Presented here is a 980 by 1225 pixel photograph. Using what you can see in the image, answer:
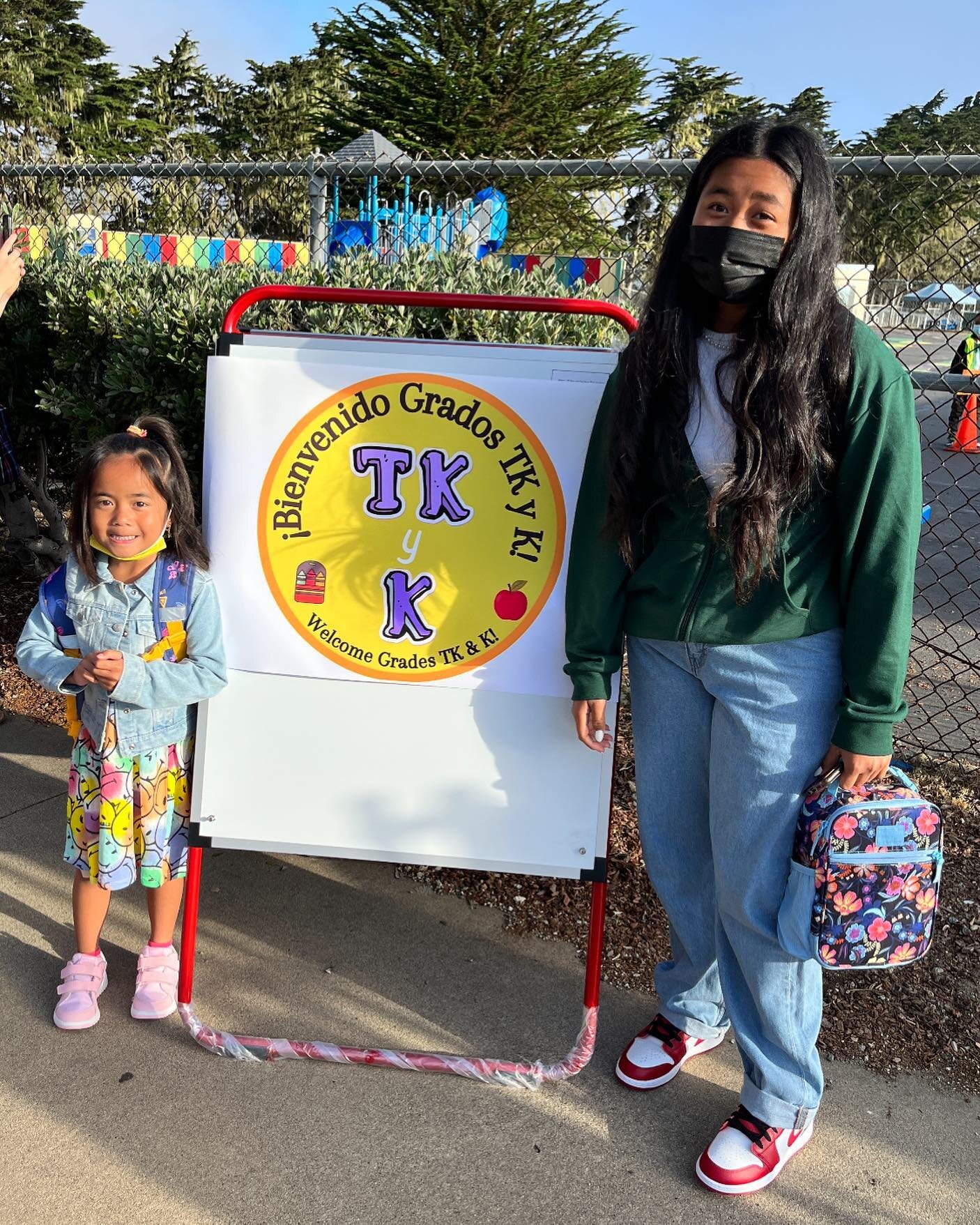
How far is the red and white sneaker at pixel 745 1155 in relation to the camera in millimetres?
2045

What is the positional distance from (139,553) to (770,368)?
4.72 feet

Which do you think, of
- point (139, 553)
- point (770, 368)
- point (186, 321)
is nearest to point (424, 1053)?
point (139, 553)

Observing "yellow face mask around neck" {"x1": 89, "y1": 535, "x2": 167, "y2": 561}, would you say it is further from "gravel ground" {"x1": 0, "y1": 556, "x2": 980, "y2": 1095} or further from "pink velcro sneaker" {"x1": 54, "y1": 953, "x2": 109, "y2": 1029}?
"gravel ground" {"x1": 0, "y1": 556, "x2": 980, "y2": 1095}

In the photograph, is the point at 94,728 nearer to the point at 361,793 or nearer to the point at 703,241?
the point at 361,793

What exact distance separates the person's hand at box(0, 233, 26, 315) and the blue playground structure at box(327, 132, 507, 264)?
1.12m

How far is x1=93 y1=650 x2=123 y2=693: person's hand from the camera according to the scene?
2240mm

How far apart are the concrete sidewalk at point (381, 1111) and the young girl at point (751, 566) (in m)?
0.18

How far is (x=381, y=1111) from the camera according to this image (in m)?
2.22

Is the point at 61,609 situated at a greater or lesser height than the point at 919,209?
lesser

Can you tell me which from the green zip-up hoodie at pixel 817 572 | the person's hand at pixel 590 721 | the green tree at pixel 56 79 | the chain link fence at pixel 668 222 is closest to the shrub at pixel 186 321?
the chain link fence at pixel 668 222

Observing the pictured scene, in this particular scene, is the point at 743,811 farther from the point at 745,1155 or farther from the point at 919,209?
the point at 919,209

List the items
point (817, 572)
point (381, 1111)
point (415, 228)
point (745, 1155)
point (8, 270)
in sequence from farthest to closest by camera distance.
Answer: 1. point (415, 228)
2. point (8, 270)
3. point (381, 1111)
4. point (745, 1155)
5. point (817, 572)

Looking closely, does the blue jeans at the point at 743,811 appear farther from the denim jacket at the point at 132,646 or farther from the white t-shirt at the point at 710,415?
the denim jacket at the point at 132,646

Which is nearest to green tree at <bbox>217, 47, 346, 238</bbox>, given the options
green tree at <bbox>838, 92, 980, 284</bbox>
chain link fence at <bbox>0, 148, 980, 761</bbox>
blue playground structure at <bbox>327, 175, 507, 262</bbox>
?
green tree at <bbox>838, 92, 980, 284</bbox>
